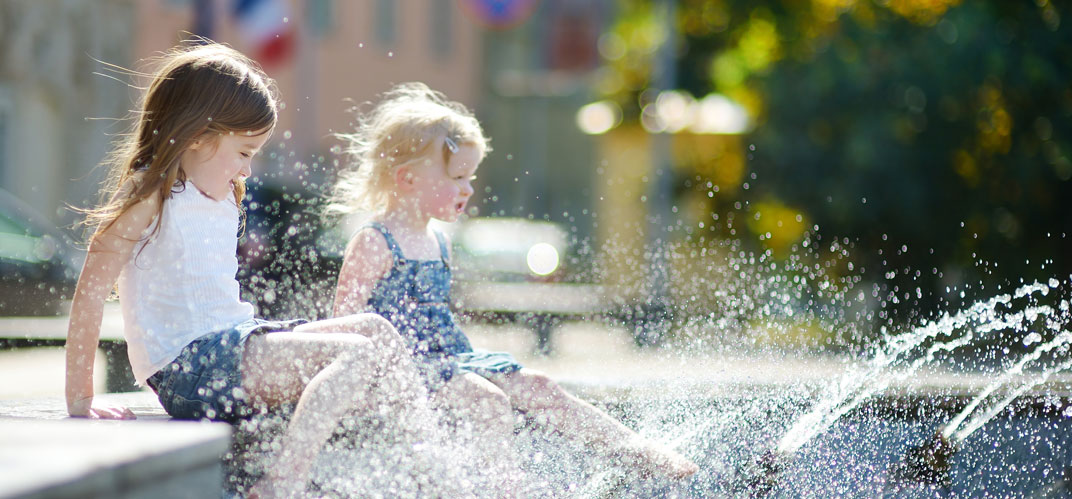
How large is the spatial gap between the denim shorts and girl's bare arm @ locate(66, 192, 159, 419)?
0.13 metres

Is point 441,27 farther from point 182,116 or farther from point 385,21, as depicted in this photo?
point 182,116

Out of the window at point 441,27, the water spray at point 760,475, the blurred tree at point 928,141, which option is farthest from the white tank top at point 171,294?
the window at point 441,27

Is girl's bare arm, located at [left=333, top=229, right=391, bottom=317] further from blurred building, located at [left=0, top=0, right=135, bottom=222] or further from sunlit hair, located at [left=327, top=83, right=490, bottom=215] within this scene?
blurred building, located at [left=0, top=0, right=135, bottom=222]

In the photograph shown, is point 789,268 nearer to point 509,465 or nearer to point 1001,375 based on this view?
point 1001,375

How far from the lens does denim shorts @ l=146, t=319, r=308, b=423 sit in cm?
304

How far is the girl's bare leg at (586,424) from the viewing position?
3496 mm

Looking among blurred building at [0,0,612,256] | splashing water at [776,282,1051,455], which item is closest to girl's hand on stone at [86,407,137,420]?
blurred building at [0,0,612,256]

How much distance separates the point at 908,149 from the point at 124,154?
10.5 meters

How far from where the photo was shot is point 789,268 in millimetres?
13195

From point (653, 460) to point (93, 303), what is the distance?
152 cm

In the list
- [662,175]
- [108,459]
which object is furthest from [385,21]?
[108,459]

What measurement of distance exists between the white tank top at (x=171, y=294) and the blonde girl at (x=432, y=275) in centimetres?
62

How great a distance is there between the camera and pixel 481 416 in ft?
11.6

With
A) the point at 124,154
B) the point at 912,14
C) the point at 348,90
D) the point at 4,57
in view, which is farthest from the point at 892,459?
the point at 348,90
